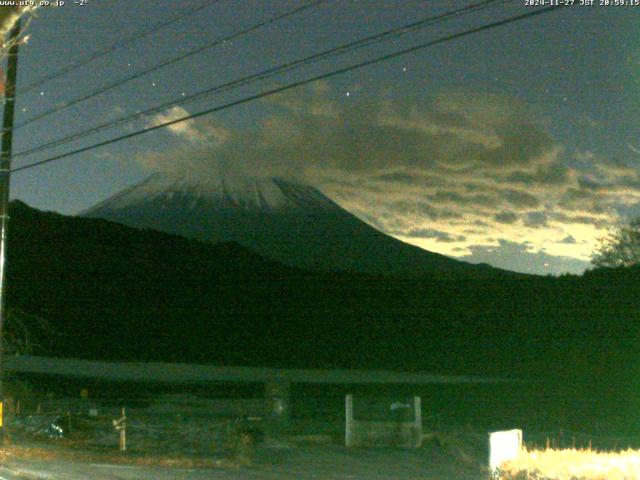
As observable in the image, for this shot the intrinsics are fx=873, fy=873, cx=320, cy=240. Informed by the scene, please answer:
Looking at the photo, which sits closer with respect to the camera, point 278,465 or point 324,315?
point 278,465

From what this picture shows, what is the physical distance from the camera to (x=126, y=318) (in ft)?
296

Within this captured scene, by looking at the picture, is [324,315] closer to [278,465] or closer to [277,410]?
[277,410]

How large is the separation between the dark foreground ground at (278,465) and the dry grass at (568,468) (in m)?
4.33

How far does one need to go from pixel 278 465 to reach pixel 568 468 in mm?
9728

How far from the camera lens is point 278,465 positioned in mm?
18719

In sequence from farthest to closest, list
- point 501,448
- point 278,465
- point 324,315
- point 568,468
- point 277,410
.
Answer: point 324,315 < point 277,410 < point 278,465 < point 501,448 < point 568,468

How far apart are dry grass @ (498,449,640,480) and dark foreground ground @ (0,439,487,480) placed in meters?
4.33

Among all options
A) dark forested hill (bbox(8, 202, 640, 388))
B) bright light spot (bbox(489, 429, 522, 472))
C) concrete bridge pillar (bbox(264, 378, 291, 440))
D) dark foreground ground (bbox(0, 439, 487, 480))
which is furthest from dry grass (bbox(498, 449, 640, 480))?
dark forested hill (bbox(8, 202, 640, 388))

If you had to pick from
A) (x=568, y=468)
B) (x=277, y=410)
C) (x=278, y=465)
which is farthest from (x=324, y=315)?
(x=568, y=468)

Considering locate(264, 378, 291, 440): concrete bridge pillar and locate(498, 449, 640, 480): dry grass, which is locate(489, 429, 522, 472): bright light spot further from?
locate(264, 378, 291, 440): concrete bridge pillar

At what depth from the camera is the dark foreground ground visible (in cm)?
1464

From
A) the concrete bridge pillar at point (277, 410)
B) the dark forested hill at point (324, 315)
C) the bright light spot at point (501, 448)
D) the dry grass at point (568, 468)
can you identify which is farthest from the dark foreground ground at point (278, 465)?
the dark forested hill at point (324, 315)

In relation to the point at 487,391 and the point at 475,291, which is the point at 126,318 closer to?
the point at 475,291

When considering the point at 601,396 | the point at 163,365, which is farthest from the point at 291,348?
the point at 601,396
